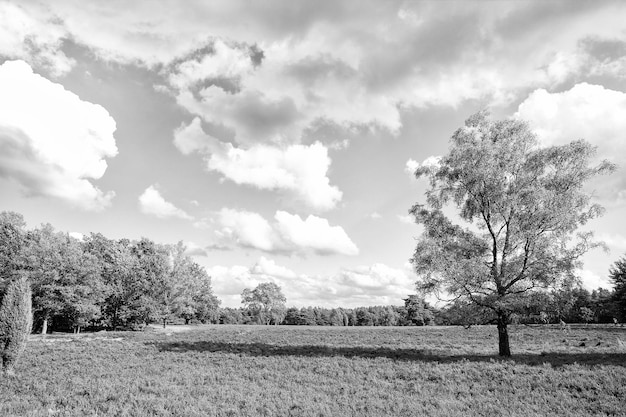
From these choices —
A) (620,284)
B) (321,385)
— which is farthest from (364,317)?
(321,385)

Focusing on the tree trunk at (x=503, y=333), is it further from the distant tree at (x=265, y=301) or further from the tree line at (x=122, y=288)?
the distant tree at (x=265, y=301)

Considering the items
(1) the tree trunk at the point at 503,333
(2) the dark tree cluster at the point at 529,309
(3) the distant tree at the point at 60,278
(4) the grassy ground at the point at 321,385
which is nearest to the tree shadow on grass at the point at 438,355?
(4) the grassy ground at the point at 321,385

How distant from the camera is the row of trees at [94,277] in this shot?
4047 centimetres

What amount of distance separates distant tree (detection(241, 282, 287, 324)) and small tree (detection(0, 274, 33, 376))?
328 ft

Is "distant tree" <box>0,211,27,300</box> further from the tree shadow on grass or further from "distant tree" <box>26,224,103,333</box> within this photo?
the tree shadow on grass

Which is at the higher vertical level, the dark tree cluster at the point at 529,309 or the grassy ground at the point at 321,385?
the dark tree cluster at the point at 529,309

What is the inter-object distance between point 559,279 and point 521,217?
3967 mm

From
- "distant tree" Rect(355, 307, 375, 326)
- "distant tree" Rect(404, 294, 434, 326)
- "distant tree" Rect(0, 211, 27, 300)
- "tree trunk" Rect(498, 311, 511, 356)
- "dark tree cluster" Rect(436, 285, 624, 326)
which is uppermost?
"distant tree" Rect(0, 211, 27, 300)

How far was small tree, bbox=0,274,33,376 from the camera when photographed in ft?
54.7

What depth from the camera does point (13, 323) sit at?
16734 millimetres

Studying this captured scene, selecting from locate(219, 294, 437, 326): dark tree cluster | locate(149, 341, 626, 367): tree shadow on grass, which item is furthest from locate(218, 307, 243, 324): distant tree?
locate(149, 341, 626, 367): tree shadow on grass

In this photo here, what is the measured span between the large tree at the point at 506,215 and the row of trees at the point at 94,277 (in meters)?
40.2

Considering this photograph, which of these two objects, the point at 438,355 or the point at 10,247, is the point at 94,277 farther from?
the point at 438,355

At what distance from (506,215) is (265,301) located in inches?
3997
